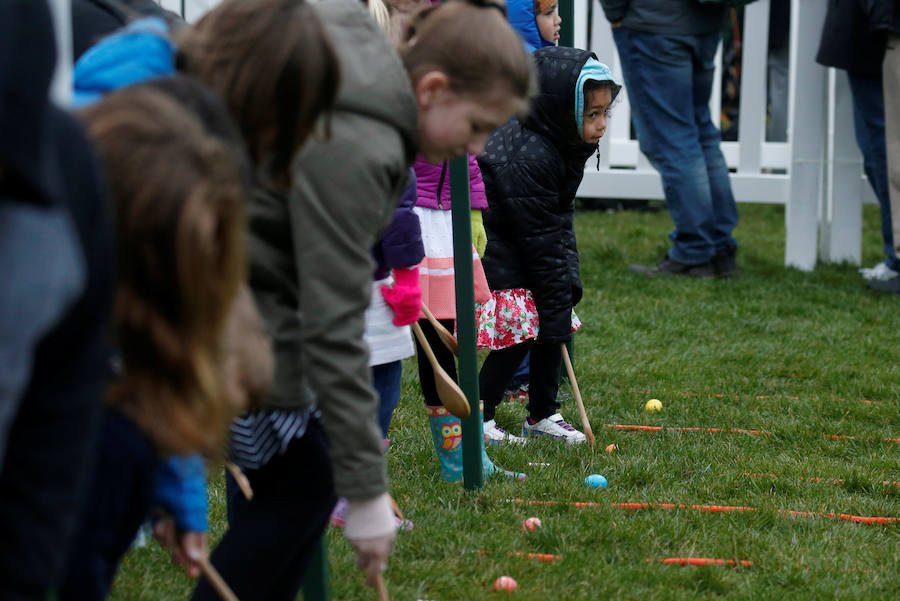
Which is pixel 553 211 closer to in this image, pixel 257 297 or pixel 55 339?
pixel 257 297

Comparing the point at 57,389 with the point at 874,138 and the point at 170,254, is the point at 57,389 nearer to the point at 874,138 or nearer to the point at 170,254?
the point at 170,254

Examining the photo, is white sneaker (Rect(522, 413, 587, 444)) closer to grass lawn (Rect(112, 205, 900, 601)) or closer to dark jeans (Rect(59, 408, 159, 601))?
grass lawn (Rect(112, 205, 900, 601))

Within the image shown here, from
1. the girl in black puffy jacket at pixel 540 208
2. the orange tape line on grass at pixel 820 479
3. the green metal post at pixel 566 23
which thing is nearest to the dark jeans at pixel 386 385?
the girl in black puffy jacket at pixel 540 208

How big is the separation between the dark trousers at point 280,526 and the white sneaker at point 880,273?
5.87 meters

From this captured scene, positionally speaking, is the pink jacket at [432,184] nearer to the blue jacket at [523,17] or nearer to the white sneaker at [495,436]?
the white sneaker at [495,436]

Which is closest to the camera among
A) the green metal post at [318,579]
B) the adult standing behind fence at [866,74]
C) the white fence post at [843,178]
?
the green metal post at [318,579]

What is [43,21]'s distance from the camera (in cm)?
112

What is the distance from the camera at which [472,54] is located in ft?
6.48

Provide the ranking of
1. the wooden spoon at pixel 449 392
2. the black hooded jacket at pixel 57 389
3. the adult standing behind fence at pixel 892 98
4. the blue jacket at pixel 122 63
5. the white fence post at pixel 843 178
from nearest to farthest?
1. the black hooded jacket at pixel 57 389
2. the blue jacket at pixel 122 63
3. the wooden spoon at pixel 449 392
4. the adult standing behind fence at pixel 892 98
5. the white fence post at pixel 843 178

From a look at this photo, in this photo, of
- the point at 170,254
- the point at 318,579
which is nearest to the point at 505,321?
the point at 318,579

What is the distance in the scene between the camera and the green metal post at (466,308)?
3320 millimetres

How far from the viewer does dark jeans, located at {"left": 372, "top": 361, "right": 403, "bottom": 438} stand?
10.5 feet

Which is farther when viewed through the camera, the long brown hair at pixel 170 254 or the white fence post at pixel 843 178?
the white fence post at pixel 843 178

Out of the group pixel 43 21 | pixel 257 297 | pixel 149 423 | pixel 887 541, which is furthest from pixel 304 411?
pixel 887 541
